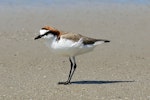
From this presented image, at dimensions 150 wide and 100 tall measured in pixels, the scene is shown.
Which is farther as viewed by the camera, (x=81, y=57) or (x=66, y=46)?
(x=81, y=57)

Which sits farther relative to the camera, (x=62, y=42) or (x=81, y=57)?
(x=81, y=57)

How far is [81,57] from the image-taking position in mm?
13047

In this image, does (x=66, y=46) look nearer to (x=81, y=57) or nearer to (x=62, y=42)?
(x=62, y=42)

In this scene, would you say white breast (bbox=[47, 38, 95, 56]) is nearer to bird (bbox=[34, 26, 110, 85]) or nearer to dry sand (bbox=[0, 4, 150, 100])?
bird (bbox=[34, 26, 110, 85])

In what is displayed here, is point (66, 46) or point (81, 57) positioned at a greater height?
point (66, 46)

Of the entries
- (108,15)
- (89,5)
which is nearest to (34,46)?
(108,15)

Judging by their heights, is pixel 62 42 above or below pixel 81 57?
above

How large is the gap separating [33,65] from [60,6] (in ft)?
26.1

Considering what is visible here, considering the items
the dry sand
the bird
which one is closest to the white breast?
the bird

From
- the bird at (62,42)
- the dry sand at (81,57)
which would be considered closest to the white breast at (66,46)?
the bird at (62,42)

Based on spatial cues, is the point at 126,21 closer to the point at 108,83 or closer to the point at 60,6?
the point at 60,6

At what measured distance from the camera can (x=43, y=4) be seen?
19953 millimetres

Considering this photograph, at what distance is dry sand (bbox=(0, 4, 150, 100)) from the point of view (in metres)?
9.28

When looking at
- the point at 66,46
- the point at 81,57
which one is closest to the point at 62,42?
the point at 66,46
